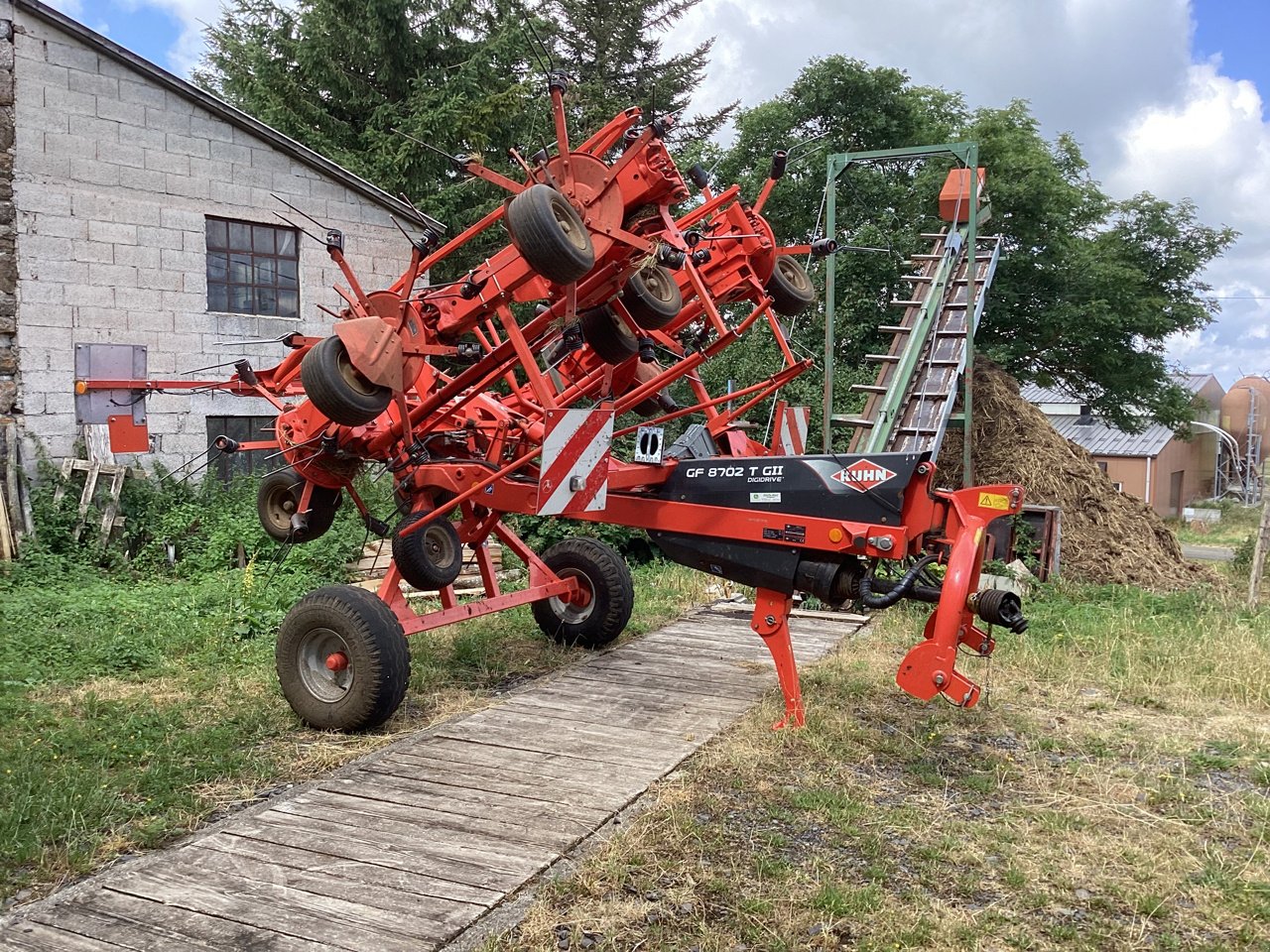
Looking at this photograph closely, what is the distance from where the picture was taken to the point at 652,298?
6.43 metres

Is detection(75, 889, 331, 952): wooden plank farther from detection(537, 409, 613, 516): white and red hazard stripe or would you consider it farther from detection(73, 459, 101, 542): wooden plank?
detection(73, 459, 101, 542): wooden plank

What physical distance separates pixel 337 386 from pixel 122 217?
8008 millimetres

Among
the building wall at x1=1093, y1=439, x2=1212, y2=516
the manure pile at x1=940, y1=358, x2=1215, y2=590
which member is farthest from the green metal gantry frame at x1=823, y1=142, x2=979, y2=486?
the building wall at x1=1093, y1=439, x2=1212, y2=516

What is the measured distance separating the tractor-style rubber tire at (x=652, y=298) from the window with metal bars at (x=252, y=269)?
8.19 metres

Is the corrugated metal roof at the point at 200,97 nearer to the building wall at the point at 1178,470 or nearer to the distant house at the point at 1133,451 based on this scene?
the distant house at the point at 1133,451

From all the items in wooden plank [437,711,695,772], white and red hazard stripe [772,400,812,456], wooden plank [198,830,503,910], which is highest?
white and red hazard stripe [772,400,812,456]

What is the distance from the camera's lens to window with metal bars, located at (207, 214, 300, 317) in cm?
1265

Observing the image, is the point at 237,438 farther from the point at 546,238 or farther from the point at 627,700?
the point at 546,238

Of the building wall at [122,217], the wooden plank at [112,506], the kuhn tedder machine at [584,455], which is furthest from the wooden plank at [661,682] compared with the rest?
the building wall at [122,217]

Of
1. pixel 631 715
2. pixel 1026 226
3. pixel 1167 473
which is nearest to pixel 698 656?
pixel 631 715

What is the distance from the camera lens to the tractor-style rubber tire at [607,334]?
6.47m

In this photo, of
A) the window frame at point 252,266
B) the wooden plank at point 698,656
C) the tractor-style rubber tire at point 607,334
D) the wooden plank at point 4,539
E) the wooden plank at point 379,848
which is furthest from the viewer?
the window frame at point 252,266

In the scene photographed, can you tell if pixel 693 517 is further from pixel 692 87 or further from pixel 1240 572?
pixel 692 87

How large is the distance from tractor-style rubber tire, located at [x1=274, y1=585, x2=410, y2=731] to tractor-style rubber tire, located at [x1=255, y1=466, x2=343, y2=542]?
115 cm
